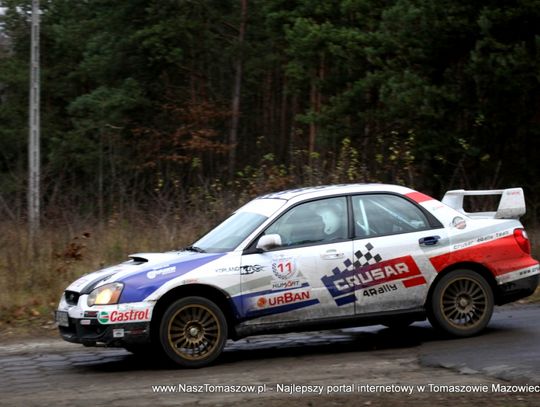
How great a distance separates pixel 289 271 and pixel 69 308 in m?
2.22

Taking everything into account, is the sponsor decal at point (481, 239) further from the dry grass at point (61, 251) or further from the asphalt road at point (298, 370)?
the dry grass at point (61, 251)

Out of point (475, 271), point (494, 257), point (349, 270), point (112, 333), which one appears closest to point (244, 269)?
point (349, 270)

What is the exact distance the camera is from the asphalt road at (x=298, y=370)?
7.06 m

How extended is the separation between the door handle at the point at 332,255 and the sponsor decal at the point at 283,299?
1.32 ft

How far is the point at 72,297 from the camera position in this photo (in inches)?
344

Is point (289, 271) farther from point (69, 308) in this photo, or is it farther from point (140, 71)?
point (140, 71)

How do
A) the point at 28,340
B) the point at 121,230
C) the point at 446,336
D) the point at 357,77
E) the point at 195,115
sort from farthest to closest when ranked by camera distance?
1. the point at 195,115
2. the point at 357,77
3. the point at 121,230
4. the point at 28,340
5. the point at 446,336

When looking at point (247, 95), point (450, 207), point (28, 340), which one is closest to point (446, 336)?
point (450, 207)

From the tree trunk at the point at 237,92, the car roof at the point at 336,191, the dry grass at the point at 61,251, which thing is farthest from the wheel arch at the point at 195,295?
the tree trunk at the point at 237,92

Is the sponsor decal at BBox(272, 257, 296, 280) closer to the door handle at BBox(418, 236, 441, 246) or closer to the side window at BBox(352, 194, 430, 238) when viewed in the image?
the side window at BBox(352, 194, 430, 238)

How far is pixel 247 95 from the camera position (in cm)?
4788

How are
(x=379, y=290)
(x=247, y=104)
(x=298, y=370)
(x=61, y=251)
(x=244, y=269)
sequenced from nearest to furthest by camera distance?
(x=298, y=370) < (x=244, y=269) < (x=379, y=290) < (x=61, y=251) < (x=247, y=104)

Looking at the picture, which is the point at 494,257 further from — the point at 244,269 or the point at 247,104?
the point at 247,104

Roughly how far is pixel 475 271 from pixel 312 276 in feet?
6.33
